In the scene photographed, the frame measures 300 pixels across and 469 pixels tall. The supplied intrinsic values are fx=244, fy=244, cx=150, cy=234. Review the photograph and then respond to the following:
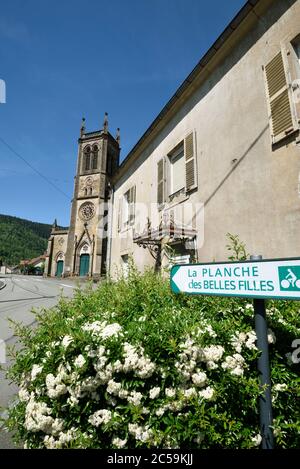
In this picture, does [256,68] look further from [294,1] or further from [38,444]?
[38,444]

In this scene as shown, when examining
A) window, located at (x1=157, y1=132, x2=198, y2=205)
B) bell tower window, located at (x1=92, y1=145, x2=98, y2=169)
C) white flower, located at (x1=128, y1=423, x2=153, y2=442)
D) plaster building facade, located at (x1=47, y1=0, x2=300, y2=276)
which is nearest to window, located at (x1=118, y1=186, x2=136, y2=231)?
plaster building facade, located at (x1=47, y1=0, x2=300, y2=276)

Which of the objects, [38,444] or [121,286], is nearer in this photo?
[38,444]

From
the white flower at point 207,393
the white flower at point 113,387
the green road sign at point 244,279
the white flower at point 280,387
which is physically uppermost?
the green road sign at point 244,279

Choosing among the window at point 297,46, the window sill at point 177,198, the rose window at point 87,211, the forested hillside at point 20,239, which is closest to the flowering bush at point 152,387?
the window at point 297,46

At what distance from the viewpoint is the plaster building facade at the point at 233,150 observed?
432 centimetres

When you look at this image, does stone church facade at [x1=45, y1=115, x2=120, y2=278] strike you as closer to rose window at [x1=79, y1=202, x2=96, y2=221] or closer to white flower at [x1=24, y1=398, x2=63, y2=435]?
rose window at [x1=79, y1=202, x2=96, y2=221]

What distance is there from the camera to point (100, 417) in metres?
1.48

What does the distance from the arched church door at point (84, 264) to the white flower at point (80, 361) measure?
103ft

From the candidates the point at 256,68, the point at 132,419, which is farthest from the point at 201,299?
the point at 256,68

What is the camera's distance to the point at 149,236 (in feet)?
23.2

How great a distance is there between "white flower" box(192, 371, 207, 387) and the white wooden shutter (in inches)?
268

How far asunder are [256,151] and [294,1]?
2.75 meters

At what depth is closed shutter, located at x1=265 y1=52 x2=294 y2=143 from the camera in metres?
4.32

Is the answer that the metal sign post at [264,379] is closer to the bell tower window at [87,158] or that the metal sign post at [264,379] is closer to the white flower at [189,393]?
the white flower at [189,393]
